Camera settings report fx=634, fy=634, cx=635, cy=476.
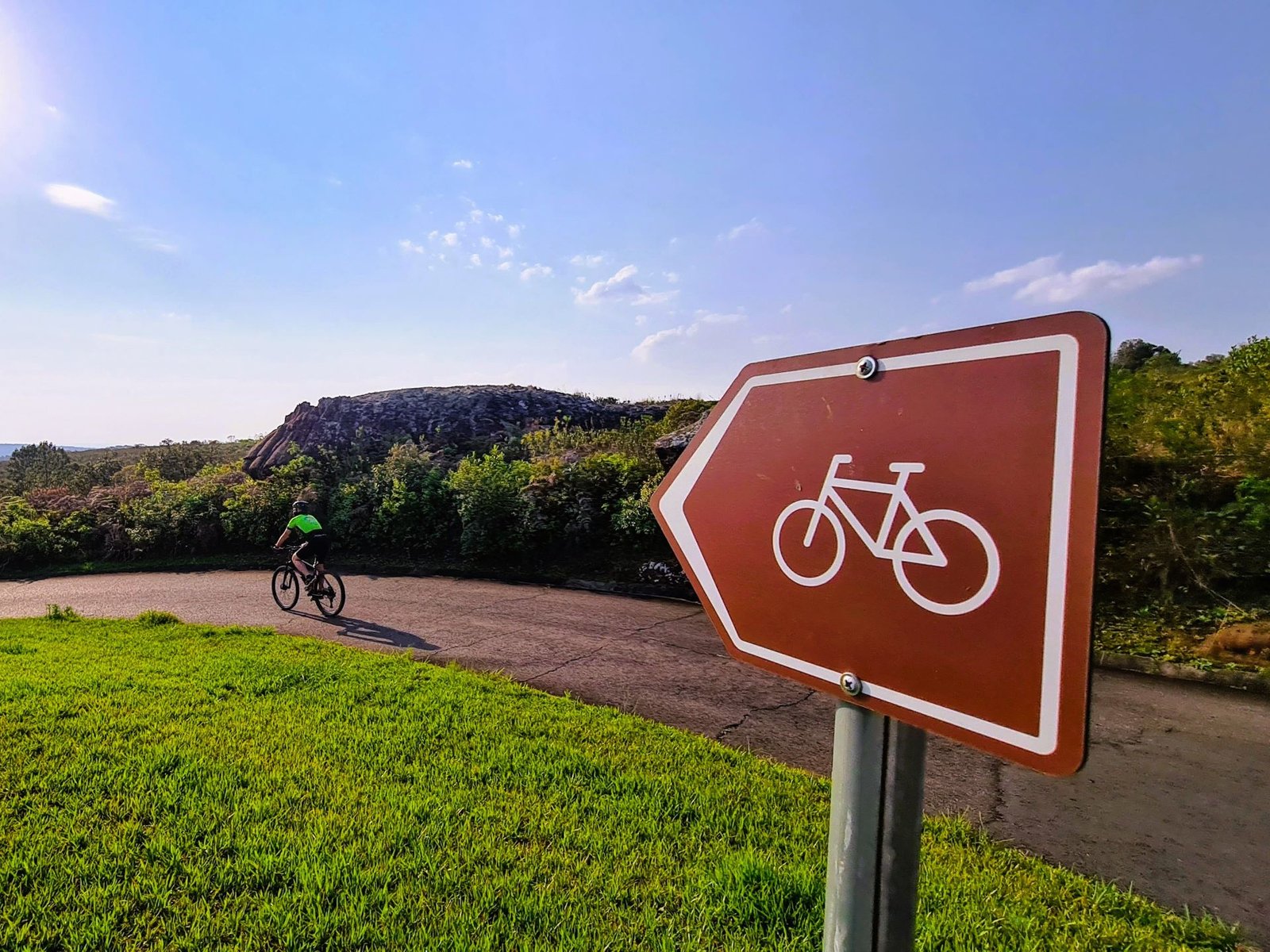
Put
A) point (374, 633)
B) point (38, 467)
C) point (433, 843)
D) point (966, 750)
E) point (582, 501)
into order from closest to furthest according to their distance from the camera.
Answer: point (433, 843), point (966, 750), point (374, 633), point (582, 501), point (38, 467)

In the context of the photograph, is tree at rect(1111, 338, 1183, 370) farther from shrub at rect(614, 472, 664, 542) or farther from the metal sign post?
the metal sign post

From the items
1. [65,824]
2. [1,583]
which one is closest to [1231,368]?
[65,824]

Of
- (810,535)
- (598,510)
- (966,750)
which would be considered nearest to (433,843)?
(810,535)

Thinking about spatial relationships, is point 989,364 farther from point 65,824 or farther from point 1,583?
point 1,583

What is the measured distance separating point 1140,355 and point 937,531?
52.3 ft

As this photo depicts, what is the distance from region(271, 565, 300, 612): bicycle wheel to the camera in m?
8.97

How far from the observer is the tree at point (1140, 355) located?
Result: 11477mm

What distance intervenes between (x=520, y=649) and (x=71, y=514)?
47.6 feet

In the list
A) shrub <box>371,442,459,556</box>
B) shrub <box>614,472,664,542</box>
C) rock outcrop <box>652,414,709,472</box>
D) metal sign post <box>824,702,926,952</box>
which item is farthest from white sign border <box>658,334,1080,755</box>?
shrub <box>371,442,459,556</box>

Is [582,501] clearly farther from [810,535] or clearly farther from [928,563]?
[928,563]

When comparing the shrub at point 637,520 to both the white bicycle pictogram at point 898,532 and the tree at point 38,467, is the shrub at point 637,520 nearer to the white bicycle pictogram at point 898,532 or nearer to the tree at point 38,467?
the white bicycle pictogram at point 898,532

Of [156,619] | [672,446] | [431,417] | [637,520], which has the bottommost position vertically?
[156,619]

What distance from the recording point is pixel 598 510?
11.3 meters

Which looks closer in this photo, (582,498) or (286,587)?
(286,587)
